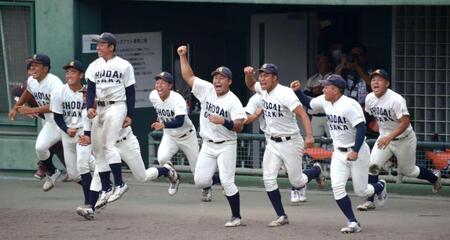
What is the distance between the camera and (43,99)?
623 inches

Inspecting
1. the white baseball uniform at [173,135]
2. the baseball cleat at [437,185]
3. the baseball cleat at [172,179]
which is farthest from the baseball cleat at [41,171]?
the baseball cleat at [437,185]

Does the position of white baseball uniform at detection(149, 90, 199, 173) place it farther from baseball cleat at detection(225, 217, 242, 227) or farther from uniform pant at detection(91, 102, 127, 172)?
baseball cleat at detection(225, 217, 242, 227)

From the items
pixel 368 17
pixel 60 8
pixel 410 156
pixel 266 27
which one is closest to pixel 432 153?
pixel 410 156

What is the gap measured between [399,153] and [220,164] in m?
2.47

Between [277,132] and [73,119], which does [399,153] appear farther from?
[73,119]

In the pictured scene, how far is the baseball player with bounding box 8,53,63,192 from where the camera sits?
15.6m

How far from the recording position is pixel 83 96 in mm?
14719

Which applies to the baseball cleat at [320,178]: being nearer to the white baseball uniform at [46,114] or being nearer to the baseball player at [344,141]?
the baseball player at [344,141]

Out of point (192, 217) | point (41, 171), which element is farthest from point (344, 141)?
point (41, 171)

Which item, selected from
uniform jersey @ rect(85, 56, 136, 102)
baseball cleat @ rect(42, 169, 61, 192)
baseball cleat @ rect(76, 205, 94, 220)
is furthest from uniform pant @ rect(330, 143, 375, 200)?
baseball cleat @ rect(42, 169, 61, 192)

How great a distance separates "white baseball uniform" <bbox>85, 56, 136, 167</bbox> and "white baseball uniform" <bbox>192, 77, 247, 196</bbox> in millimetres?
830

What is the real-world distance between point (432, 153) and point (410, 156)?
1.34m

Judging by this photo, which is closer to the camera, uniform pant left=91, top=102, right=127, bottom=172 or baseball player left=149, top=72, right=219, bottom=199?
uniform pant left=91, top=102, right=127, bottom=172

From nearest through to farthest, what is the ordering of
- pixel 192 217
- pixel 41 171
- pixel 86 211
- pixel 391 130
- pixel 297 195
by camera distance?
pixel 86 211
pixel 192 217
pixel 391 130
pixel 297 195
pixel 41 171
